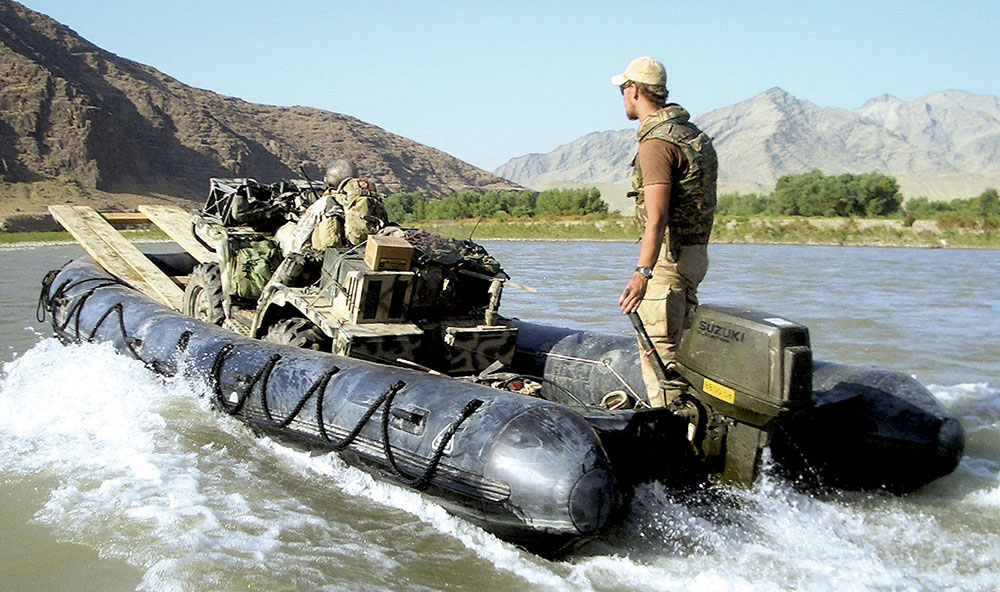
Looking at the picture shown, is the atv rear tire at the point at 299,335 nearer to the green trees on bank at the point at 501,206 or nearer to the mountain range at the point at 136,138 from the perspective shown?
the green trees on bank at the point at 501,206

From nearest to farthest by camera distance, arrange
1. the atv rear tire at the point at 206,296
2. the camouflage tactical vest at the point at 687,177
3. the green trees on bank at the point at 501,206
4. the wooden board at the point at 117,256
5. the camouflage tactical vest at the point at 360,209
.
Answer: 1. the camouflage tactical vest at the point at 687,177
2. the camouflage tactical vest at the point at 360,209
3. the atv rear tire at the point at 206,296
4. the wooden board at the point at 117,256
5. the green trees on bank at the point at 501,206

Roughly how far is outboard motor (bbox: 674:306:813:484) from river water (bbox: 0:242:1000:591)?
232mm

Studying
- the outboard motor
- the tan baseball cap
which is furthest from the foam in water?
the tan baseball cap

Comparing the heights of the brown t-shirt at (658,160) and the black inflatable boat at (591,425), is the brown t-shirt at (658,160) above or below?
above

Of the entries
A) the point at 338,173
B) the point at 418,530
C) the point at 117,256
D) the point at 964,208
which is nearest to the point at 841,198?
the point at 964,208

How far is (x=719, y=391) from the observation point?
4.39m

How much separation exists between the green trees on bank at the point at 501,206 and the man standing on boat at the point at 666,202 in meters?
37.7

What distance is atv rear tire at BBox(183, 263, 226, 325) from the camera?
25.6 feet

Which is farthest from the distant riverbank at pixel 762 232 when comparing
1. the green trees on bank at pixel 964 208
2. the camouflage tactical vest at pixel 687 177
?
Result: the camouflage tactical vest at pixel 687 177

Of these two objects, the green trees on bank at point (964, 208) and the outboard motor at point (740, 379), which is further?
the green trees on bank at point (964, 208)

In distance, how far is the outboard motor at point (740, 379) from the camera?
4.13 metres

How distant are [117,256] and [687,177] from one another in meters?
7.45

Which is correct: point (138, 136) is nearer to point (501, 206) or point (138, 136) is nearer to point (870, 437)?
point (501, 206)

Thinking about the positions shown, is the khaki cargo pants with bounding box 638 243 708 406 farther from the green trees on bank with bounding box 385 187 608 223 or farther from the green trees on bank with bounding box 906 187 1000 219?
the green trees on bank with bounding box 385 187 608 223
